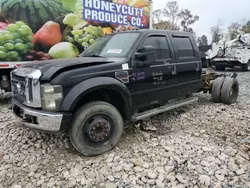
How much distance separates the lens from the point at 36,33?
6.52 metres

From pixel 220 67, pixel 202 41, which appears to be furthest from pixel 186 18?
pixel 220 67

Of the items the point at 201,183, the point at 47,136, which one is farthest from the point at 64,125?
the point at 201,183

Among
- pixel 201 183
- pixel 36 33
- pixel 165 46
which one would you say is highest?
pixel 36 33

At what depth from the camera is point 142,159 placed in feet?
11.6

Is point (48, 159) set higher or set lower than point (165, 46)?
lower

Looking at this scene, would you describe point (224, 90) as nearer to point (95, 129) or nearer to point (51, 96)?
point (95, 129)

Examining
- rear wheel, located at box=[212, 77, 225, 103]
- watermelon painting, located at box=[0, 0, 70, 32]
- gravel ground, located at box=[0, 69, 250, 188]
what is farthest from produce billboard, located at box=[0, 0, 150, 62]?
rear wheel, located at box=[212, 77, 225, 103]

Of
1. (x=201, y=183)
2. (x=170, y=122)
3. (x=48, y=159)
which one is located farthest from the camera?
(x=170, y=122)

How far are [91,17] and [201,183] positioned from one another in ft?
18.9

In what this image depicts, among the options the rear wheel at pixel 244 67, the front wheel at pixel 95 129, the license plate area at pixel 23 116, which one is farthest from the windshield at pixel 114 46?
the rear wheel at pixel 244 67

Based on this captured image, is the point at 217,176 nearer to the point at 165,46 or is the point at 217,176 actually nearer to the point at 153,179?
the point at 153,179

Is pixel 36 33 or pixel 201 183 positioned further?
pixel 36 33

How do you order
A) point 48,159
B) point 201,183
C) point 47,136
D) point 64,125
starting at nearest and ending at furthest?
point 201,183
point 64,125
point 48,159
point 47,136

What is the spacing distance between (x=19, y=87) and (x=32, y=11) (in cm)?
344
